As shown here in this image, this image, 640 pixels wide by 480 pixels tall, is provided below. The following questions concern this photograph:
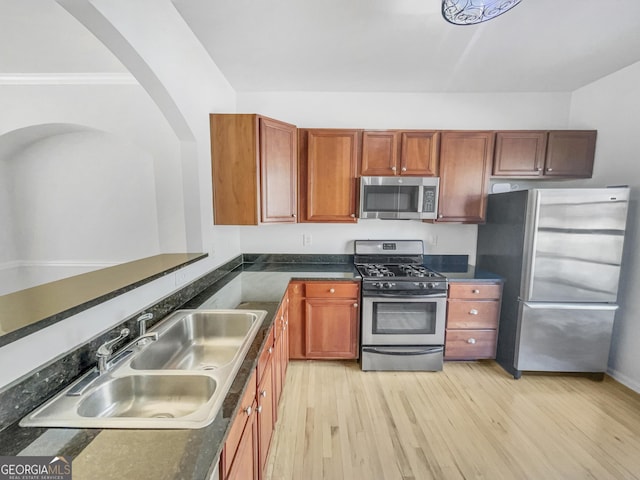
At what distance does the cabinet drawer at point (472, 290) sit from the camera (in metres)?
2.51

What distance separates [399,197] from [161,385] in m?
2.29

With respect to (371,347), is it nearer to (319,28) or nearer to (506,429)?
(506,429)

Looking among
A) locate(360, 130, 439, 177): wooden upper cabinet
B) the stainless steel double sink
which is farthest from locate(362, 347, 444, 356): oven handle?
locate(360, 130, 439, 177): wooden upper cabinet

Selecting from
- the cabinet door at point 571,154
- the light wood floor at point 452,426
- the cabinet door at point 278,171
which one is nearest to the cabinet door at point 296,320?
the light wood floor at point 452,426

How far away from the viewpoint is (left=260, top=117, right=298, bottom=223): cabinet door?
Result: 7.27 feet

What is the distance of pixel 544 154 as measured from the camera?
2.60 meters

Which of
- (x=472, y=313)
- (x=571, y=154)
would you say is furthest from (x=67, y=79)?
(x=571, y=154)

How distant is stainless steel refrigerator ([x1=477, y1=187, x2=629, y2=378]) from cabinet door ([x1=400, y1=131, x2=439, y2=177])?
728 millimetres

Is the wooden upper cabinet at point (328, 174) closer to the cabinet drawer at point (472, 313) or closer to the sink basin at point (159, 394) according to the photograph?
the cabinet drawer at point (472, 313)

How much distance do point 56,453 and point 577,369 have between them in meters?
3.44

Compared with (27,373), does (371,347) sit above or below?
below

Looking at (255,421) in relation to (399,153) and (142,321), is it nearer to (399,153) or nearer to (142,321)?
(142,321)

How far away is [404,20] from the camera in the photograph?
5.66 ft

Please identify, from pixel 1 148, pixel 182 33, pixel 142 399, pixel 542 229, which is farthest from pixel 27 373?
pixel 1 148
